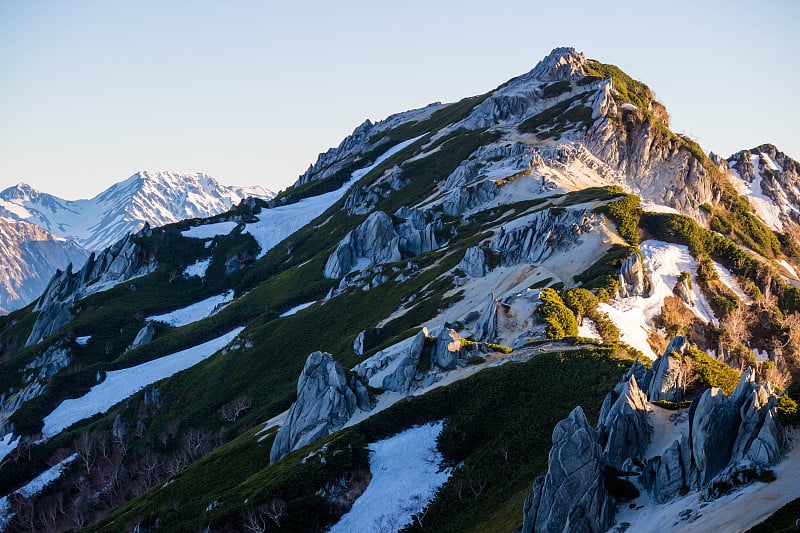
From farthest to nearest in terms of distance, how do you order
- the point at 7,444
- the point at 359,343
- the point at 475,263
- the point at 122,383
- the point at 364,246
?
1. the point at 364,246
2. the point at 122,383
3. the point at 7,444
4. the point at 475,263
5. the point at 359,343

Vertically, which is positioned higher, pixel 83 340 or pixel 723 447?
pixel 83 340

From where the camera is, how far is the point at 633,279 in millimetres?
75625

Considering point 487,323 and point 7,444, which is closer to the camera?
point 487,323

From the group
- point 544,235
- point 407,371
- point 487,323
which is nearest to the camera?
point 407,371

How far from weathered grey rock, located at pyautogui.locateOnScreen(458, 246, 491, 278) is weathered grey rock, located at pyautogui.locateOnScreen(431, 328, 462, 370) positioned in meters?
27.2

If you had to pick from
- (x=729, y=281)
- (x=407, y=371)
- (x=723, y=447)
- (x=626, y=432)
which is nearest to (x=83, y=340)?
(x=407, y=371)

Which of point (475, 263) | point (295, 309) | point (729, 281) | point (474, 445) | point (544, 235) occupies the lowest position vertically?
point (729, 281)

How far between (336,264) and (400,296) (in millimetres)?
39694

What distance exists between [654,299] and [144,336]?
10988cm

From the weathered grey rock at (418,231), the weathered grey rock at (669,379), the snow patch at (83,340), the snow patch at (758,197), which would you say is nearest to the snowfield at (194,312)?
the snow patch at (83,340)

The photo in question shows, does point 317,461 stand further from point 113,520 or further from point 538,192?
point 538,192

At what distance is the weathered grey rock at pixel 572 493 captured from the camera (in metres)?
31.9

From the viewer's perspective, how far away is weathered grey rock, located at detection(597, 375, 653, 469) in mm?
36656

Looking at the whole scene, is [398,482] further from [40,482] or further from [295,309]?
[295,309]
